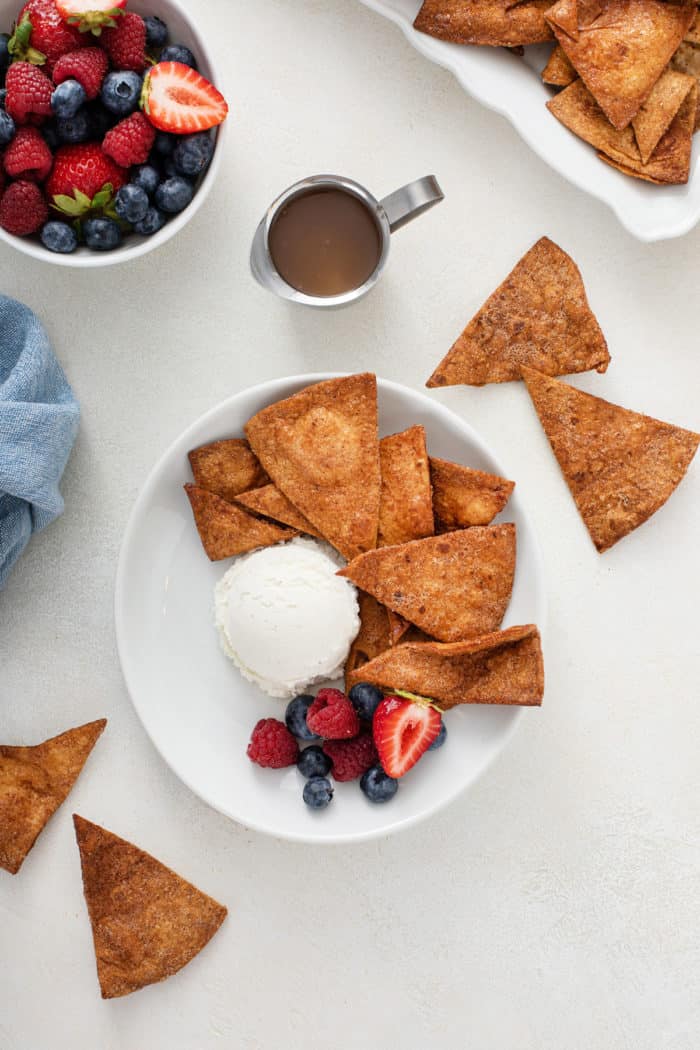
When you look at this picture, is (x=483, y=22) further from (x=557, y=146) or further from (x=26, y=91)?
(x=26, y=91)

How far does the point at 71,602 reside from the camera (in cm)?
173

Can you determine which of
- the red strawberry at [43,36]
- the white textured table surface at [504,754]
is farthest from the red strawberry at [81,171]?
the white textured table surface at [504,754]

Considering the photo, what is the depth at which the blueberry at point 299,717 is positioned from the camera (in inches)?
62.4

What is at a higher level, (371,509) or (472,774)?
(371,509)

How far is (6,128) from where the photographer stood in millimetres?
1377

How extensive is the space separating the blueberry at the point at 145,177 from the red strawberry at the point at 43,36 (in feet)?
0.61

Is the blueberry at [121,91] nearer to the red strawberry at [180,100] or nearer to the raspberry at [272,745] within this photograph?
the red strawberry at [180,100]

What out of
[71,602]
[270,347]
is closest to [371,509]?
[270,347]

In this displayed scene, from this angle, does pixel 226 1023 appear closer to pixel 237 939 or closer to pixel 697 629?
pixel 237 939

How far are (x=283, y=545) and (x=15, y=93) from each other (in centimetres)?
80

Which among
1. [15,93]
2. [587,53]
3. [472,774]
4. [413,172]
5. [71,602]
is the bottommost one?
[472,774]

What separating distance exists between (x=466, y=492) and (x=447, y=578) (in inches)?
5.8

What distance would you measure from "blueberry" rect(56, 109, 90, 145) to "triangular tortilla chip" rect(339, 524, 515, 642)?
2.52ft

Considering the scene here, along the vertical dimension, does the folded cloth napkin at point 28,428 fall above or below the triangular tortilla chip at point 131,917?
above
